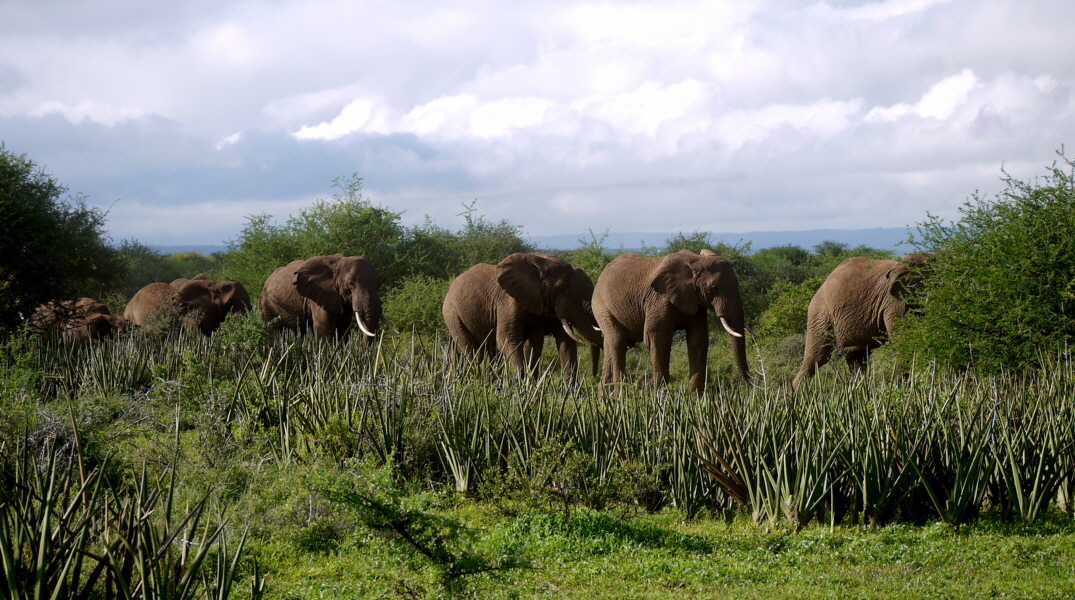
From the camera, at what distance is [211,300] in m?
17.0

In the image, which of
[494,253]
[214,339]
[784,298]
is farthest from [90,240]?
[784,298]

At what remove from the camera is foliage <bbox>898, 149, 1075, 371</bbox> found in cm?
895

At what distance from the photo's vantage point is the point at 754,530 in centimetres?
629

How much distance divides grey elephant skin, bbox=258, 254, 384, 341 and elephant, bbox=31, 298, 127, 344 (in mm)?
2489

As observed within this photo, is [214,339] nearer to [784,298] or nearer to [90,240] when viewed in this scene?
[90,240]

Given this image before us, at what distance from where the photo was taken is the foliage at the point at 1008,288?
8.95m

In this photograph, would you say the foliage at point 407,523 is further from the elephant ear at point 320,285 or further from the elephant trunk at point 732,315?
the elephant ear at point 320,285

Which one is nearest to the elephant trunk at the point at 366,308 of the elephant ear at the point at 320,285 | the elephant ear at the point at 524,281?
the elephant ear at the point at 320,285

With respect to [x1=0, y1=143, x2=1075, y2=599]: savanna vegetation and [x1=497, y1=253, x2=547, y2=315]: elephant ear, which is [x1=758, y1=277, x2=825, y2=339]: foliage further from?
[x1=0, y1=143, x2=1075, y2=599]: savanna vegetation

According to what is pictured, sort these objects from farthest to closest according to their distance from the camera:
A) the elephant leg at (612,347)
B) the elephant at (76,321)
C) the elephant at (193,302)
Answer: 1. the elephant at (193,302)
2. the elephant at (76,321)
3. the elephant leg at (612,347)

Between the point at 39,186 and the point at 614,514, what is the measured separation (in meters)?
11.5

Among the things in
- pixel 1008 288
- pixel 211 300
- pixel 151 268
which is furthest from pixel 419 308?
pixel 151 268

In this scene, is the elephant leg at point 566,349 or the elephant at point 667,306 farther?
the elephant leg at point 566,349

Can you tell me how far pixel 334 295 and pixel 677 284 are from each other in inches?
257
